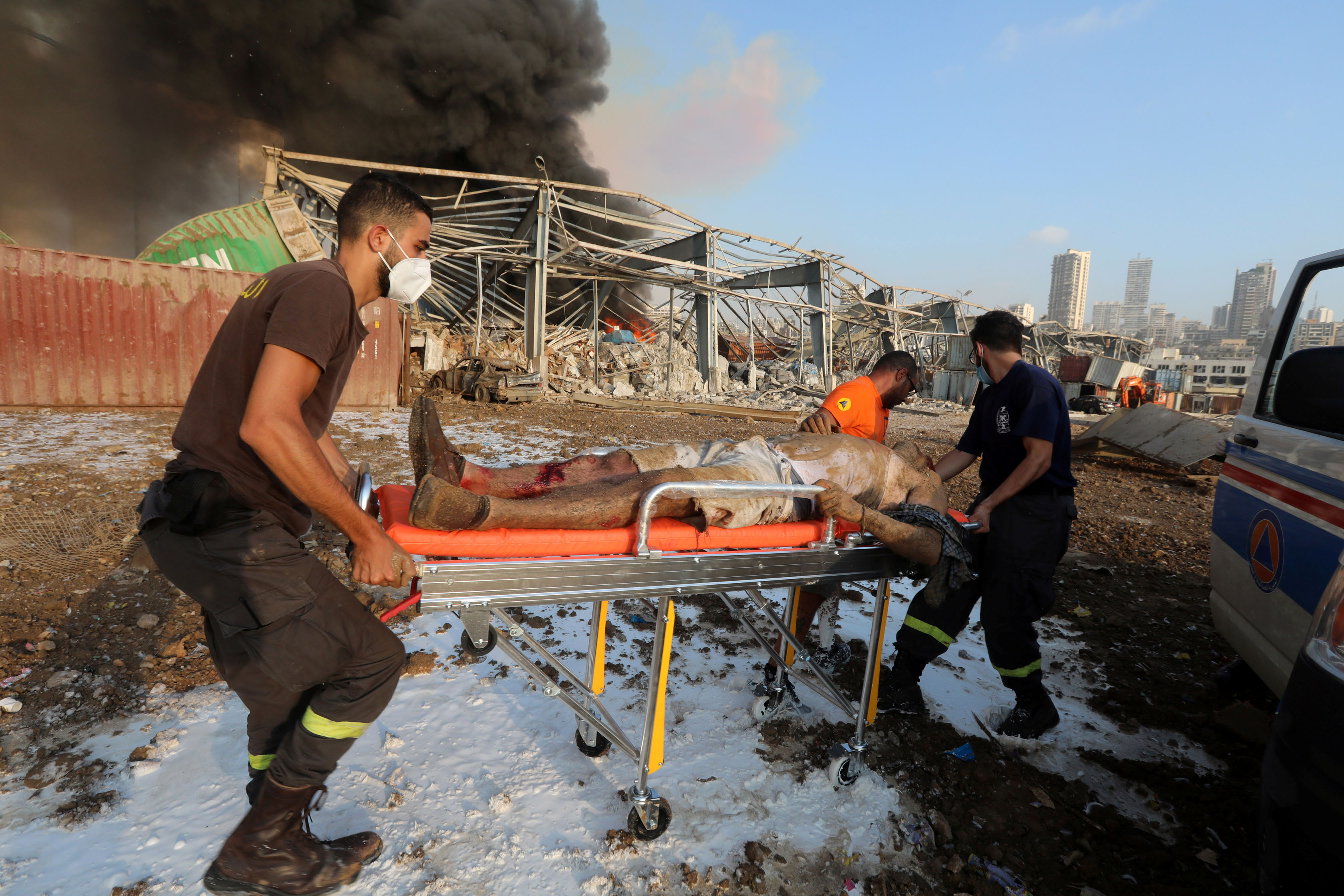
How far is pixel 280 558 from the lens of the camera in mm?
1568

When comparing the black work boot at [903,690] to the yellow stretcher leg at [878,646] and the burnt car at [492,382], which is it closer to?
the yellow stretcher leg at [878,646]

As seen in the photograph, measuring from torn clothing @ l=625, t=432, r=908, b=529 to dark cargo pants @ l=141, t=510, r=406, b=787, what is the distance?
51.5 inches

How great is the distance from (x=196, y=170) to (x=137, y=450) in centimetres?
1911

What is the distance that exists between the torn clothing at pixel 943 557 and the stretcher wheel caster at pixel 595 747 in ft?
4.83

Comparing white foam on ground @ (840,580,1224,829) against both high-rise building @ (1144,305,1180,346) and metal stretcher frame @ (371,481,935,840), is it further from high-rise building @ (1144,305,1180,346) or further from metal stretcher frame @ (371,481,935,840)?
high-rise building @ (1144,305,1180,346)

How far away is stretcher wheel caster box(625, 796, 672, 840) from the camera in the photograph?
1.93 m

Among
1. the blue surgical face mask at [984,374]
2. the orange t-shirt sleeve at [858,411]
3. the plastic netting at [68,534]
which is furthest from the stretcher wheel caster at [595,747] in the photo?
the plastic netting at [68,534]

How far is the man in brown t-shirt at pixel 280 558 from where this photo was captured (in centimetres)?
144

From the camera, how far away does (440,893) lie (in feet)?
5.61

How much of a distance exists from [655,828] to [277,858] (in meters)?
1.11

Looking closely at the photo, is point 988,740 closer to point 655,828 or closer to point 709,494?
point 655,828

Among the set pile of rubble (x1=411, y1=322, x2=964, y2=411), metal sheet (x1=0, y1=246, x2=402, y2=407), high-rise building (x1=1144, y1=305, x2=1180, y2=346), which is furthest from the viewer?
high-rise building (x1=1144, y1=305, x2=1180, y2=346)

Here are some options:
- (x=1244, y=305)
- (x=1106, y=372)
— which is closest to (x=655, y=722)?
(x=1106, y=372)

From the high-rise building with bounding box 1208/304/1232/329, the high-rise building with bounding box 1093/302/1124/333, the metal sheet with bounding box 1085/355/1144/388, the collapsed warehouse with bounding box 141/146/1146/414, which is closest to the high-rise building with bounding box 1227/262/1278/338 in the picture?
the high-rise building with bounding box 1208/304/1232/329
